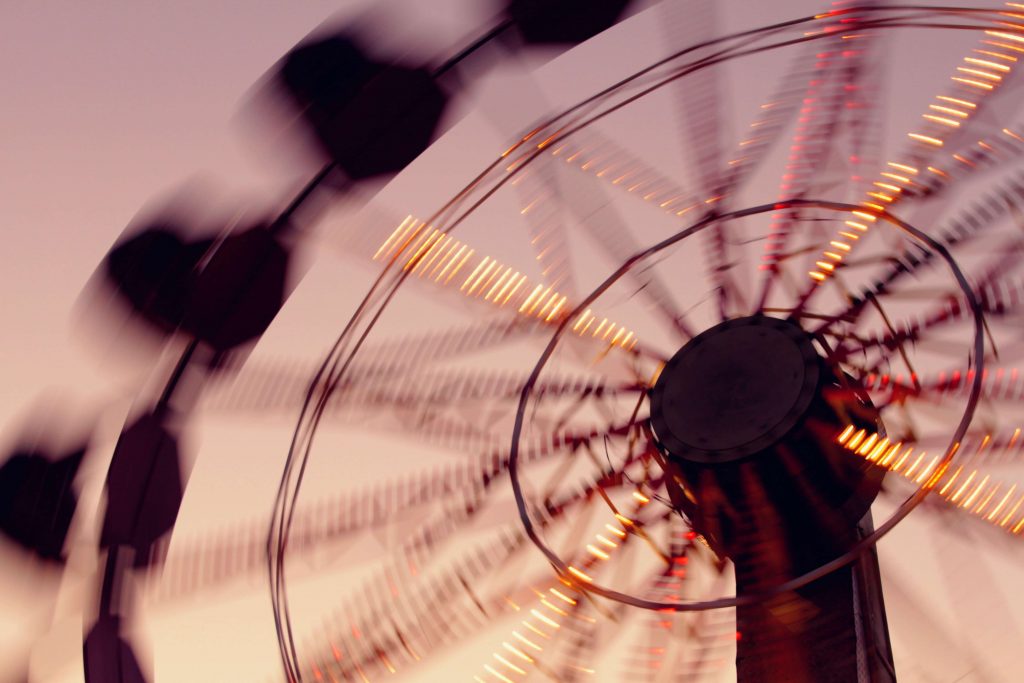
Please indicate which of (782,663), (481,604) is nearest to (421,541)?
(481,604)

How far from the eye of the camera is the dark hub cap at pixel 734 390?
5.98 metres

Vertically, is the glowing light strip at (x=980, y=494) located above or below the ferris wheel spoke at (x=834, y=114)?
below

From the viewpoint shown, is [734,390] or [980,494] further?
[734,390]

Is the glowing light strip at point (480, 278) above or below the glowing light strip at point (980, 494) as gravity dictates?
above

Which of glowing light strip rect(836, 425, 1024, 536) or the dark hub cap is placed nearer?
glowing light strip rect(836, 425, 1024, 536)

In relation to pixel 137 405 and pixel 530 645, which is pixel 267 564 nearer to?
pixel 137 405

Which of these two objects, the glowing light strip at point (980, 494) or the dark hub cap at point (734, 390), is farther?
the dark hub cap at point (734, 390)

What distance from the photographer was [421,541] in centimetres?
673

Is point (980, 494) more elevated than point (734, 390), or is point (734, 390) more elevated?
point (734, 390)

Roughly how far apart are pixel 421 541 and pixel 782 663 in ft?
6.25

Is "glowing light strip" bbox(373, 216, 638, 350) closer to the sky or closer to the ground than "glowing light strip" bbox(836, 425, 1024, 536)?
closer to the sky

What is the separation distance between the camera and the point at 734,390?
20.4ft

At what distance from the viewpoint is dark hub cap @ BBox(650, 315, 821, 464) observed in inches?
235

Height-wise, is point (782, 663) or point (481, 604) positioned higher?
point (481, 604)
